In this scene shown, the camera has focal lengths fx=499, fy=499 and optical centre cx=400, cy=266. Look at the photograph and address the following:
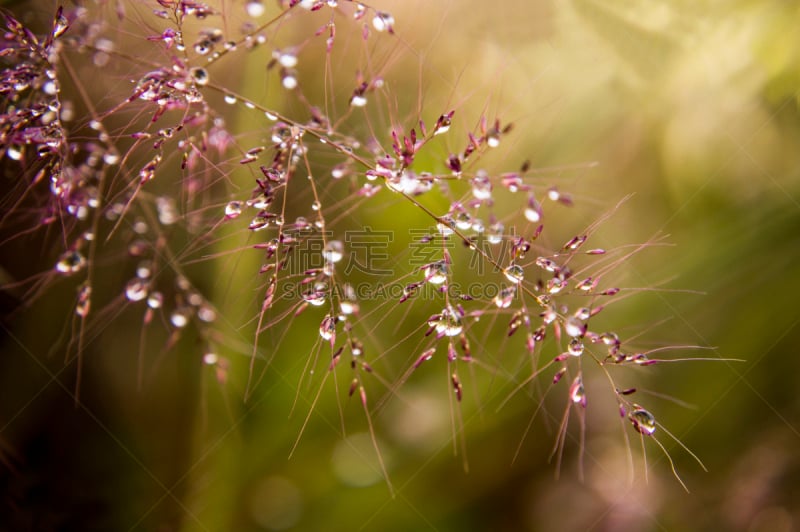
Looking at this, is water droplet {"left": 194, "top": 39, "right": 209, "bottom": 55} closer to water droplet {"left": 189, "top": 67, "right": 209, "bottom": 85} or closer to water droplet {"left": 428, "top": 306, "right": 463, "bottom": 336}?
water droplet {"left": 189, "top": 67, "right": 209, "bottom": 85}

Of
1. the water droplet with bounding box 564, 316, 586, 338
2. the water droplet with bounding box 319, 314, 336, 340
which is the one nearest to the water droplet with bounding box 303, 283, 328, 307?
the water droplet with bounding box 319, 314, 336, 340

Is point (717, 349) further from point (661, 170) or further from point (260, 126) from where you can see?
point (260, 126)

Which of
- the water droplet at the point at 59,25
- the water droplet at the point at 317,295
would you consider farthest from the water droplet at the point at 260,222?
the water droplet at the point at 59,25

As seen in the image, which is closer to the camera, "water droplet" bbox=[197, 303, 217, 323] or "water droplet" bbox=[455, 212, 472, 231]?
"water droplet" bbox=[455, 212, 472, 231]

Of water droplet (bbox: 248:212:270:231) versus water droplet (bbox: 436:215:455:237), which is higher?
water droplet (bbox: 436:215:455:237)

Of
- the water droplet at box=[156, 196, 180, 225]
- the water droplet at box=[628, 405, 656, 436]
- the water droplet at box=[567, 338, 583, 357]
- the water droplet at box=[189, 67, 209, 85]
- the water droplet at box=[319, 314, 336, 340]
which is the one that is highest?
the water droplet at box=[567, 338, 583, 357]

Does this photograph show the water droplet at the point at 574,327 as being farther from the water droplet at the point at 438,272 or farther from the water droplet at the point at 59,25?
the water droplet at the point at 59,25

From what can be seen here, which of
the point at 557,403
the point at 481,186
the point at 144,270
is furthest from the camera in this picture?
the point at 557,403

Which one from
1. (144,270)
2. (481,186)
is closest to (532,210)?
(481,186)

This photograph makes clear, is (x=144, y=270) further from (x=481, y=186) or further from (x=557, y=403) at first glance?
(x=557, y=403)
